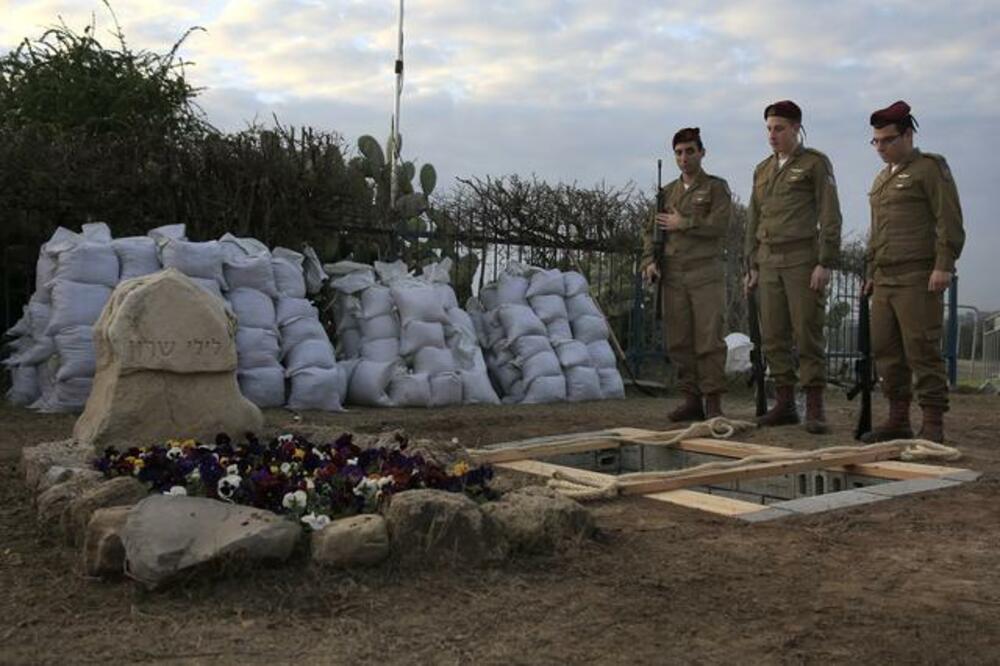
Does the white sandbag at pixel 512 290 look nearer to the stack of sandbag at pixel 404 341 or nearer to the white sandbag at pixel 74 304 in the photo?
the stack of sandbag at pixel 404 341

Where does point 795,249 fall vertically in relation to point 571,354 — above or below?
above

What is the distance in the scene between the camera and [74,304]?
6676 mm

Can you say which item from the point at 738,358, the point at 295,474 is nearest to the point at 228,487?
the point at 295,474

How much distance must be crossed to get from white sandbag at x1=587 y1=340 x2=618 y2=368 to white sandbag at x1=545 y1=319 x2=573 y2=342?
0.25 metres

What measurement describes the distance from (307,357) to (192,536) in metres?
4.86

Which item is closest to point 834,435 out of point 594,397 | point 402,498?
point 594,397

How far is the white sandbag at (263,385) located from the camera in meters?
6.99

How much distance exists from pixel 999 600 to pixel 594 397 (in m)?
6.32

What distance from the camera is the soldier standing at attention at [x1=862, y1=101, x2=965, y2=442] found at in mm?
5117

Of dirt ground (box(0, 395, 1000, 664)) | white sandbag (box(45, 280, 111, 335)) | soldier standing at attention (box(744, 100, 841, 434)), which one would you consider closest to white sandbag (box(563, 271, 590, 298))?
soldier standing at attention (box(744, 100, 841, 434))

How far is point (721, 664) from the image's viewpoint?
2049mm

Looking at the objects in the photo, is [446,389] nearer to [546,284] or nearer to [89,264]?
[546,284]

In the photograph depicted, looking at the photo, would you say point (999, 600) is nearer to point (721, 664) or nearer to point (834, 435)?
point (721, 664)

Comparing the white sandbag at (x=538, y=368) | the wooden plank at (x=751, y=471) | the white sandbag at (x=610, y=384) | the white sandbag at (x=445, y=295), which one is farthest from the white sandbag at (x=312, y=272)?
the wooden plank at (x=751, y=471)
